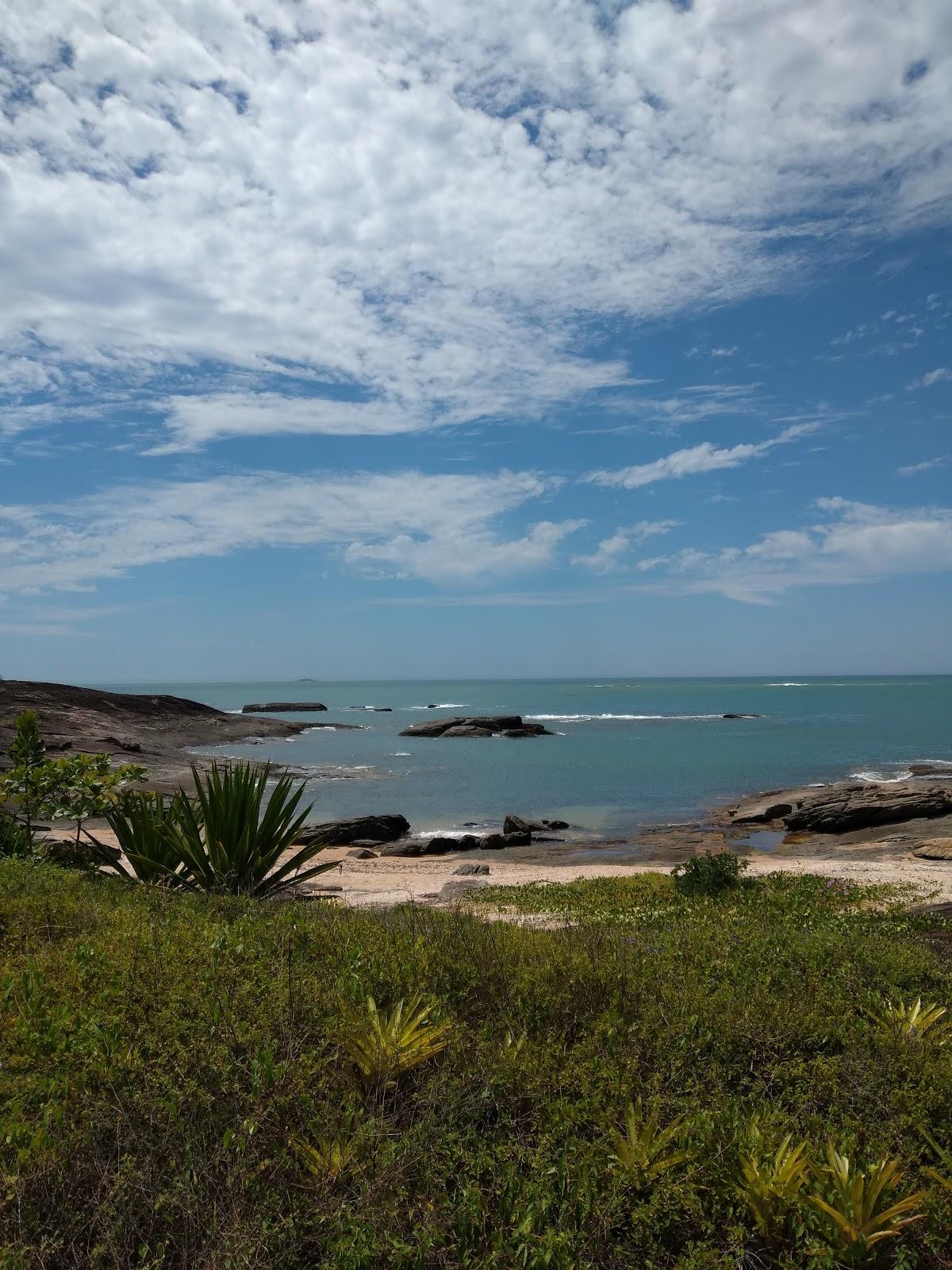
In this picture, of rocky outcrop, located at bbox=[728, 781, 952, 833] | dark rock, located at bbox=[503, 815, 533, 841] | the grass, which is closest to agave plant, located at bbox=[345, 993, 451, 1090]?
the grass

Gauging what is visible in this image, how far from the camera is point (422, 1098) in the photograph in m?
4.06

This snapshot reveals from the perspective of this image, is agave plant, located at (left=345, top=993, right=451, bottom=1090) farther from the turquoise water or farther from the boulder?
the turquoise water

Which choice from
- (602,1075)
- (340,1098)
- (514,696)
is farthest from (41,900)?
(514,696)

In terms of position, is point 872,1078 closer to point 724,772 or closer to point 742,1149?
point 742,1149

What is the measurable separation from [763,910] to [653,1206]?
8433mm

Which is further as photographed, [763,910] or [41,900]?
[763,910]

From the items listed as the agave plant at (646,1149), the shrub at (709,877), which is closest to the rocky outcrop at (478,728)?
the shrub at (709,877)

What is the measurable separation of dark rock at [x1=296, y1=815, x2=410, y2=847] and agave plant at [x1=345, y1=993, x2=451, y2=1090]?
20.2 meters

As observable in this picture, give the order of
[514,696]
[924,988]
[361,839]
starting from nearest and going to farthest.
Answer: [924,988] < [361,839] < [514,696]

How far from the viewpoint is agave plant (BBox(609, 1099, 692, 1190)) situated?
3.58 meters

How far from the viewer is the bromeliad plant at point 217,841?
9.09 m

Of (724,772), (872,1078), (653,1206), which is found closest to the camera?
(653,1206)

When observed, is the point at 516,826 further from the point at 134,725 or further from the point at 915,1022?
the point at 134,725

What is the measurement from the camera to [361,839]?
24688 mm
